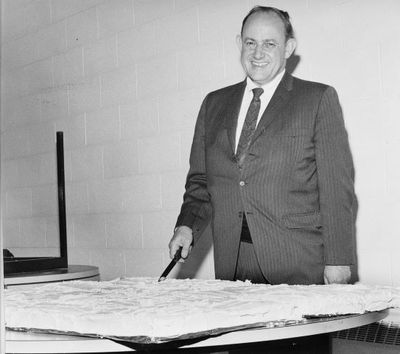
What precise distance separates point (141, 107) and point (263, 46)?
1.57 metres

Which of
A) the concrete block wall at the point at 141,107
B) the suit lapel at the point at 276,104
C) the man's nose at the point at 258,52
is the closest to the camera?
the suit lapel at the point at 276,104

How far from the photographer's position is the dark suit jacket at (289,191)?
207 centimetres

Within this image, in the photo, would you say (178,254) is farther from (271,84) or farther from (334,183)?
(271,84)

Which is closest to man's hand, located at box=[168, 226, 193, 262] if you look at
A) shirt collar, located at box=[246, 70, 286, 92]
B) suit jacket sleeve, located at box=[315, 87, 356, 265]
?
suit jacket sleeve, located at box=[315, 87, 356, 265]

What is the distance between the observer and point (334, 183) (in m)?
2.11

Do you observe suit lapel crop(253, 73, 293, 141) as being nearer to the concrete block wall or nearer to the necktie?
the necktie

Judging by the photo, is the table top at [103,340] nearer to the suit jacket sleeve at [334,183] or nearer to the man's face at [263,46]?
the suit jacket sleeve at [334,183]

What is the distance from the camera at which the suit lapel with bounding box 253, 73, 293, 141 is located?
2.15 meters

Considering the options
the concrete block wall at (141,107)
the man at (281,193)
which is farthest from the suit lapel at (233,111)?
the concrete block wall at (141,107)

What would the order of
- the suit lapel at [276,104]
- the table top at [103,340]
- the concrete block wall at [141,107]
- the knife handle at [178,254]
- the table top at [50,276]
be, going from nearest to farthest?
the table top at [103,340] → the knife handle at [178,254] → the suit lapel at [276,104] → the table top at [50,276] → the concrete block wall at [141,107]

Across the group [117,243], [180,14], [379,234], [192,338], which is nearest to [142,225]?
[117,243]

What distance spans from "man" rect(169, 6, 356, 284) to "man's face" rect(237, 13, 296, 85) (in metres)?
0.03

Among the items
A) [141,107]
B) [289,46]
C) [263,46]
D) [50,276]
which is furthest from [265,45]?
[141,107]

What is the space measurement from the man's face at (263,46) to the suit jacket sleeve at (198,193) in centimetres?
22
